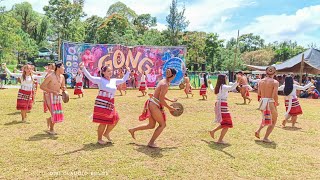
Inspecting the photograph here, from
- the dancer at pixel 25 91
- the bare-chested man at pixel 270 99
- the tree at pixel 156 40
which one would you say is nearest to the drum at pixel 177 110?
the bare-chested man at pixel 270 99

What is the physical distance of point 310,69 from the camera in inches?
945

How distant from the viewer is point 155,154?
6.23 m

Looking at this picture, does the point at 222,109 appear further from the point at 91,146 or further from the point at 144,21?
the point at 144,21

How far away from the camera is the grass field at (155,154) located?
17.1 ft

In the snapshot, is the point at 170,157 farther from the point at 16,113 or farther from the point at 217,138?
the point at 16,113

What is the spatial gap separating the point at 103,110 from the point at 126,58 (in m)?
19.9

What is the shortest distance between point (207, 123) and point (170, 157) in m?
4.14

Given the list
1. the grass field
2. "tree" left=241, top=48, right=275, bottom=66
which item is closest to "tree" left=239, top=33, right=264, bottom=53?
"tree" left=241, top=48, right=275, bottom=66

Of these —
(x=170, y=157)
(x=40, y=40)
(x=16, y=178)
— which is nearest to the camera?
(x=16, y=178)

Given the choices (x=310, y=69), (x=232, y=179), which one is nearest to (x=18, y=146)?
(x=232, y=179)

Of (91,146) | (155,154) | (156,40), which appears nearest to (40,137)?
(91,146)

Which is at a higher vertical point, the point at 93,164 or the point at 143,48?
the point at 143,48

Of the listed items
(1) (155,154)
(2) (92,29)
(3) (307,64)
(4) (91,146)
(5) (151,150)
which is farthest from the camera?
(2) (92,29)

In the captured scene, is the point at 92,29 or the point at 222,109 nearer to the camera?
the point at 222,109
